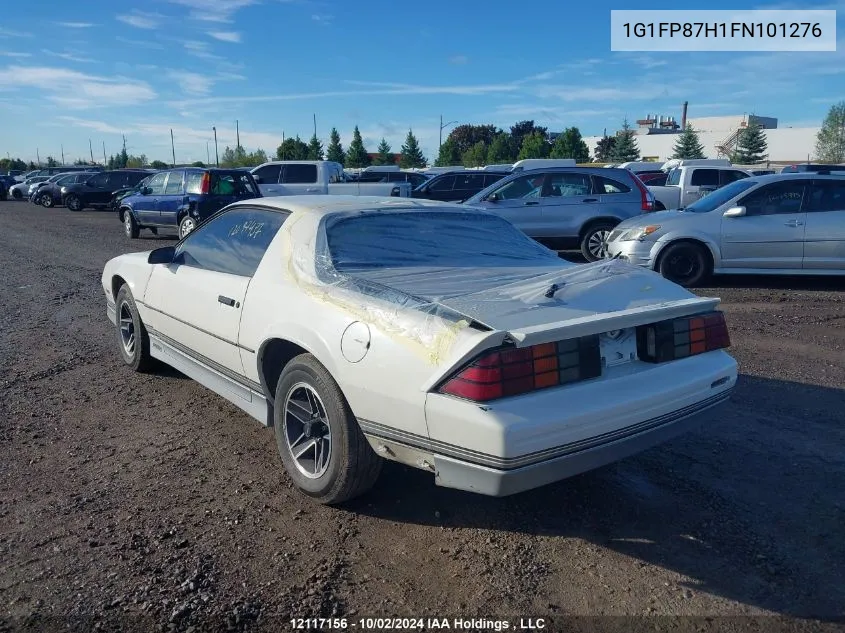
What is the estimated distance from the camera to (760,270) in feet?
33.4

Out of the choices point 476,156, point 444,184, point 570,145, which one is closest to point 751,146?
point 570,145

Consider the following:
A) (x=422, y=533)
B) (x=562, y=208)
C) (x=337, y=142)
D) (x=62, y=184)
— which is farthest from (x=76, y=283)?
(x=337, y=142)

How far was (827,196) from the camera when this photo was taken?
9.98 m

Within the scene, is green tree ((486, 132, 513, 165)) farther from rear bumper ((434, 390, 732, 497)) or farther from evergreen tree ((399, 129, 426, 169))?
rear bumper ((434, 390, 732, 497))

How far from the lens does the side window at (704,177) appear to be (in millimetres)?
19641

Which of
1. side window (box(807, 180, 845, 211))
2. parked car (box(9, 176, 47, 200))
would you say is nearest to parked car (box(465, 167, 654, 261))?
side window (box(807, 180, 845, 211))

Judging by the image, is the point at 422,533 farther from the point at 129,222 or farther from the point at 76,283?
the point at 129,222

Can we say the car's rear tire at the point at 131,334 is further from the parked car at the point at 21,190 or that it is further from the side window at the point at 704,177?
the parked car at the point at 21,190

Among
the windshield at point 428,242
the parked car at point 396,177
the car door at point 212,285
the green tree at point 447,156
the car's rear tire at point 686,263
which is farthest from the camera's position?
the green tree at point 447,156

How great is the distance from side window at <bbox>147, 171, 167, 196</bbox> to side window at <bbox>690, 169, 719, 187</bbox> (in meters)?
13.6

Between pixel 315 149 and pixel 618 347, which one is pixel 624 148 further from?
pixel 618 347

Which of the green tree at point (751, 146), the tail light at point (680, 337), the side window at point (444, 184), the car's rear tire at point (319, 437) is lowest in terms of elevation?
the car's rear tire at point (319, 437)

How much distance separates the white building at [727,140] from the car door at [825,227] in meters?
63.3

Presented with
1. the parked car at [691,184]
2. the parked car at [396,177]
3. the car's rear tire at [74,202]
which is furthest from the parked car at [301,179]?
the car's rear tire at [74,202]
